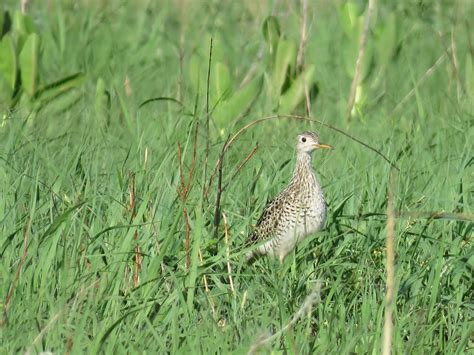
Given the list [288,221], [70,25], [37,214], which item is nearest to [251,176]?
[288,221]

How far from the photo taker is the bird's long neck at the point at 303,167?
5.78m

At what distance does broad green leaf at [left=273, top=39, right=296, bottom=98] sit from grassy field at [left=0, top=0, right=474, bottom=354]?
15mm

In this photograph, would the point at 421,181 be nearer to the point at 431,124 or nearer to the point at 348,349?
the point at 431,124

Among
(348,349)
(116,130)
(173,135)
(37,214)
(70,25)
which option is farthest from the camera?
(70,25)

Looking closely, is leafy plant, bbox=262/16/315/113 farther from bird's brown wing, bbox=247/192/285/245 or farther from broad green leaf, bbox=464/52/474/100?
bird's brown wing, bbox=247/192/285/245

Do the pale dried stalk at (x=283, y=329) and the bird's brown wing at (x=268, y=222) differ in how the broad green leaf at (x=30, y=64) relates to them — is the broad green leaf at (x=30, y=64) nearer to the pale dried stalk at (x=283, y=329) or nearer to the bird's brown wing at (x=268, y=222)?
the bird's brown wing at (x=268, y=222)

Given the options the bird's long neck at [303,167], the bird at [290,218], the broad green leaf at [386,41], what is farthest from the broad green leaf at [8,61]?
the broad green leaf at [386,41]

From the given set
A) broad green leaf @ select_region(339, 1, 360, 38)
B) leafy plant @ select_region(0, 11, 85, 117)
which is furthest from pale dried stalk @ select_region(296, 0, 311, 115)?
leafy plant @ select_region(0, 11, 85, 117)

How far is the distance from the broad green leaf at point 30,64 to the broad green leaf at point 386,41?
8.15 ft

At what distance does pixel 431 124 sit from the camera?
7.32 m

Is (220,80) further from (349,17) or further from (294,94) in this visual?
(349,17)

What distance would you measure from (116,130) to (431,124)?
1940 millimetres

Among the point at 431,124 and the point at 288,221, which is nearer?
the point at 288,221

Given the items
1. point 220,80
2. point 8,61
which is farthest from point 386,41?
point 8,61
